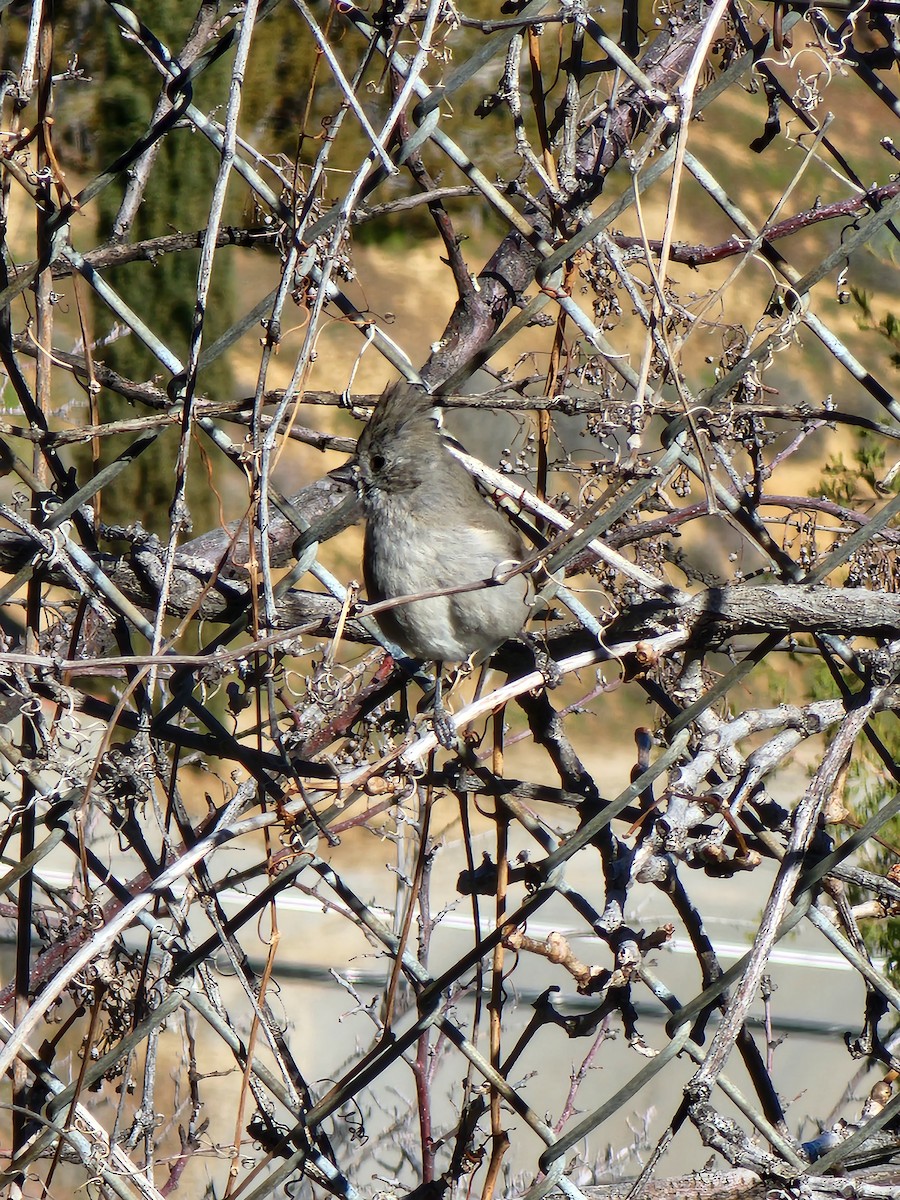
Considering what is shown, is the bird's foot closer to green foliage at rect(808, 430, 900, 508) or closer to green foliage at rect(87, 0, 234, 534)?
green foliage at rect(808, 430, 900, 508)

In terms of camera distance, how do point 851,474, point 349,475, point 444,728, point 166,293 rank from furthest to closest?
1. point 166,293
2. point 851,474
3. point 349,475
4. point 444,728

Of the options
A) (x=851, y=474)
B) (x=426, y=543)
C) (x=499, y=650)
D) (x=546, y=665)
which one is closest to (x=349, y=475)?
(x=426, y=543)

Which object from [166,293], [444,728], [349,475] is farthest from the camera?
[166,293]

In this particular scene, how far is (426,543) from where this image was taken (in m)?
2.13

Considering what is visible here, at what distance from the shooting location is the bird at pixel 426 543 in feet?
6.73

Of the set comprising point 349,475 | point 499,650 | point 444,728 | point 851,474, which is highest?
point 851,474

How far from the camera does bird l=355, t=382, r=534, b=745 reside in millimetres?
2053

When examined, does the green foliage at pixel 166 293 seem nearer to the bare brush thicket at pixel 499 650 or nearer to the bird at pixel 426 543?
the bird at pixel 426 543

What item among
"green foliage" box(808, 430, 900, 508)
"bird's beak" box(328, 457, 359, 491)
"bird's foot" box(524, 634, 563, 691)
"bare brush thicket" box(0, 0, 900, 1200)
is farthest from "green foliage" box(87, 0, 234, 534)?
"bird's foot" box(524, 634, 563, 691)

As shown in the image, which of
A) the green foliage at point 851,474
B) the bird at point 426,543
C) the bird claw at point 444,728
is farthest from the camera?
the green foliage at point 851,474

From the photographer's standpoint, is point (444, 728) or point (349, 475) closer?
point (444, 728)

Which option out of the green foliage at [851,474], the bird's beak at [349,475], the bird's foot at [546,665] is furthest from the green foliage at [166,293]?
the bird's foot at [546,665]

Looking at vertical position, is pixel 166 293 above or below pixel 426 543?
above

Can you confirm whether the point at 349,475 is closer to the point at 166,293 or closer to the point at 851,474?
the point at 851,474
